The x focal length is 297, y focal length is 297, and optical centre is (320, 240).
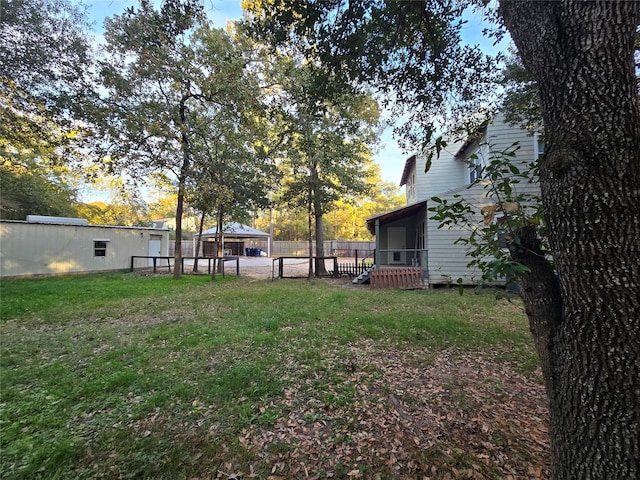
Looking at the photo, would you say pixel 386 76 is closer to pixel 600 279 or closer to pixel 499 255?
pixel 499 255

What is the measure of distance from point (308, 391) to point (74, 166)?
10996 mm

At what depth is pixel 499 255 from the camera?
1.55 metres

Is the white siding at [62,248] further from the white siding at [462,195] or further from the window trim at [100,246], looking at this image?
the white siding at [462,195]

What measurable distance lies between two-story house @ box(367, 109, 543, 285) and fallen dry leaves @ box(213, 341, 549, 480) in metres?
3.65

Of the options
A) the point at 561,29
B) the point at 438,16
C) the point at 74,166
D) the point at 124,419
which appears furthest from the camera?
the point at 74,166

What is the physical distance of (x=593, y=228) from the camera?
1261 mm

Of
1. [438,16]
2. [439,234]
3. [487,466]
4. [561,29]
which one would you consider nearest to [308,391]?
[487,466]

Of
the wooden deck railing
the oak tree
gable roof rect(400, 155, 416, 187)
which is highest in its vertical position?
gable roof rect(400, 155, 416, 187)

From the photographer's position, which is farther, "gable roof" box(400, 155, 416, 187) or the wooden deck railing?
"gable roof" box(400, 155, 416, 187)

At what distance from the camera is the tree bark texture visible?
1.22 meters

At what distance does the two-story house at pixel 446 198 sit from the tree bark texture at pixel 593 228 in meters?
5.03

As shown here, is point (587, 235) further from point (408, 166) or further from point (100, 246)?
point (100, 246)

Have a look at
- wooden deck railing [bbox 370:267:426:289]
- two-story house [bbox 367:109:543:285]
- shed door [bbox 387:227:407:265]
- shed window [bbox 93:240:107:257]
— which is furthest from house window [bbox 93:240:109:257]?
shed door [bbox 387:227:407:265]

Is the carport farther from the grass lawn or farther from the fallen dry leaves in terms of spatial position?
the fallen dry leaves
